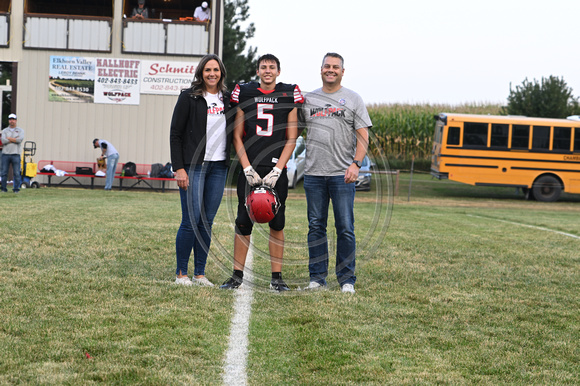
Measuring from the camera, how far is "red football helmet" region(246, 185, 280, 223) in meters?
5.21

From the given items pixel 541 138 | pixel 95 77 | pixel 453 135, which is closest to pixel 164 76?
pixel 95 77

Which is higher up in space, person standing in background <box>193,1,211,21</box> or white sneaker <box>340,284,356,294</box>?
person standing in background <box>193,1,211,21</box>

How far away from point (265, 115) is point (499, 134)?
21779mm

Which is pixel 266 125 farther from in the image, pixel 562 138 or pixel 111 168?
pixel 562 138

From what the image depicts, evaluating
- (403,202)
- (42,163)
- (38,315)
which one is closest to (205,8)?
(42,163)

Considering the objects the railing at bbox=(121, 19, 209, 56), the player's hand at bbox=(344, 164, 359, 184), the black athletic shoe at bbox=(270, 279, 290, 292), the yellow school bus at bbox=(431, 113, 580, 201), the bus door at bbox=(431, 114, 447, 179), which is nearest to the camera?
the player's hand at bbox=(344, 164, 359, 184)

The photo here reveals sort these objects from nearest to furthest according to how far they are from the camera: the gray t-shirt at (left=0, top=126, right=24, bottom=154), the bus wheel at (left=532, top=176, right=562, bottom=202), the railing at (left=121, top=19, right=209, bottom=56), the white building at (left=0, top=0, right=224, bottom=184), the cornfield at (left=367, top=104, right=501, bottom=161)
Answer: the gray t-shirt at (left=0, top=126, right=24, bottom=154)
the railing at (left=121, top=19, right=209, bottom=56)
the white building at (left=0, top=0, right=224, bottom=184)
the bus wheel at (left=532, top=176, right=562, bottom=202)
the cornfield at (left=367, top=104, right=501, bottom=161)

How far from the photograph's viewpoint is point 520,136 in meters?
25.4

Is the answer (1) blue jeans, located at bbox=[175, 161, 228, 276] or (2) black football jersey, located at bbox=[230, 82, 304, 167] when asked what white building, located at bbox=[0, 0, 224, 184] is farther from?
(2) black football jersey, located at bbox=[230, 82, 304, 167]

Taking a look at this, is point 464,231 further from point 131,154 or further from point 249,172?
point 131,154

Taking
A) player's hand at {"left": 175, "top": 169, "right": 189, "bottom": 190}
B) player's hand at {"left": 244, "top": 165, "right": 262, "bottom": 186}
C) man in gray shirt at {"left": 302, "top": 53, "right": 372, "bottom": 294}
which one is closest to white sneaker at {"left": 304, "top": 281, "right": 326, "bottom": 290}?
man in gray shirt at {"left": 302, "top": 53, "right": 372, "bottom": 294}

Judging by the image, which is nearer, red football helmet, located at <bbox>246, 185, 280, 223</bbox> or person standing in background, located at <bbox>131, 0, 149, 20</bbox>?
red football helmet, located at <bbox>246, 185, 280, 223</bbox>

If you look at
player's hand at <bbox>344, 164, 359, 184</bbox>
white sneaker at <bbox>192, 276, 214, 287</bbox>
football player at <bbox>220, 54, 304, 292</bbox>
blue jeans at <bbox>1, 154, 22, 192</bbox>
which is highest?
football player at <bbox>220, 54, 304, 292</bbox>

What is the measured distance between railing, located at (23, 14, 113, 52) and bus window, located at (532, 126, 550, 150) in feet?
52.2
